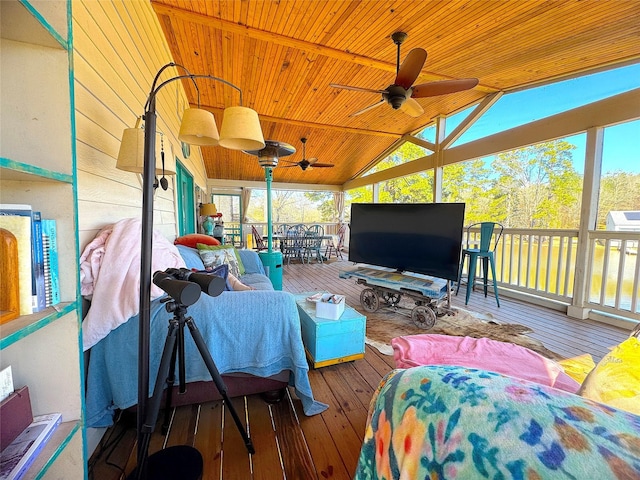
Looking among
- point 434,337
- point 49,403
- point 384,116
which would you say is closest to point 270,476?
point 49,403

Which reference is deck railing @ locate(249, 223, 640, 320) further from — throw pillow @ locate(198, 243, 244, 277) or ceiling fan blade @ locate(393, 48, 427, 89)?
throw pillow @ locate(198, 243, 244, 277)

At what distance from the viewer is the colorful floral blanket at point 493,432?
32 cm

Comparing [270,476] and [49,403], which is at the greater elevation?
[49,403]

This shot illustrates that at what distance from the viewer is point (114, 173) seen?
155 cm

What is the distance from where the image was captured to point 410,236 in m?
2.95

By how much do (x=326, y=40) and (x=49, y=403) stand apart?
3.67 meters

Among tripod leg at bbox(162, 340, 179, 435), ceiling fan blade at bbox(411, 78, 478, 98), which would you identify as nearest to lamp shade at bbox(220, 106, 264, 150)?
tripod leg at bbox(162, 340, 179, 435)

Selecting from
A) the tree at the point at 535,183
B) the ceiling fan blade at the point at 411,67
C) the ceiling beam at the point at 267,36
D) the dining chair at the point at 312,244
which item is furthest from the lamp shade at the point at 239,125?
the dining chair at the point at 312,244

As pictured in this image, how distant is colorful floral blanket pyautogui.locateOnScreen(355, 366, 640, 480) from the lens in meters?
0.32

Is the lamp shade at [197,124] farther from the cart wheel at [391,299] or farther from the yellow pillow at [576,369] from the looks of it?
the cart wheel at [391,299]

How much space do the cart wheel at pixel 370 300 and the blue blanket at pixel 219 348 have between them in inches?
70.3

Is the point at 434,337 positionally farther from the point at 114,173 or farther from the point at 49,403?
the point at 114,173

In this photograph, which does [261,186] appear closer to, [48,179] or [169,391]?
[169,391]

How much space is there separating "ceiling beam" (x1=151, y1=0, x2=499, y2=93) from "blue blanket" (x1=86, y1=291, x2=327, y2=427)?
285 centimetres
